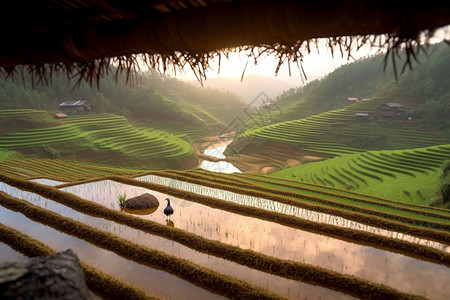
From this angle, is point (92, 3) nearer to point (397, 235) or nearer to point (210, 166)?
point (397, 235)

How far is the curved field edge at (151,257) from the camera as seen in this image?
269cm

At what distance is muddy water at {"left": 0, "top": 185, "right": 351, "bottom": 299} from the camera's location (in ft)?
9.06

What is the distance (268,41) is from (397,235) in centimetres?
430

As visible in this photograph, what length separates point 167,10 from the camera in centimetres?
161

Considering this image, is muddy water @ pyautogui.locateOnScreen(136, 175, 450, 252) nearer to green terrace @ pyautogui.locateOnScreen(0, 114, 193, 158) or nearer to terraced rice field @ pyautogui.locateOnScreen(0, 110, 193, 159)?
terraced rice field @ pyautogui.locateOnScreen(0, 110, 193, 159)

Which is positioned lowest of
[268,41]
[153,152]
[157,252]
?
[153,152]

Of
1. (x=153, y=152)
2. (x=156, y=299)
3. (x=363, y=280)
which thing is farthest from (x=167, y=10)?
(x=153, y=152)

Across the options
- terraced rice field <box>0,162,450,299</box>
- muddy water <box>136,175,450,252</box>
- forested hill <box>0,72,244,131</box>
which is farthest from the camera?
forested hill <box>0,72,244,131</box>

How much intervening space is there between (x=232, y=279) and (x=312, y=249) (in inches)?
56.6

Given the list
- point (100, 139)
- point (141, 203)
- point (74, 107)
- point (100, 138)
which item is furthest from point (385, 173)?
point (74, 107)

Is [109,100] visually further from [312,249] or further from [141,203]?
[312,249]

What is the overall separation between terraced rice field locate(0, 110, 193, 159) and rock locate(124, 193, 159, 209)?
19.4m

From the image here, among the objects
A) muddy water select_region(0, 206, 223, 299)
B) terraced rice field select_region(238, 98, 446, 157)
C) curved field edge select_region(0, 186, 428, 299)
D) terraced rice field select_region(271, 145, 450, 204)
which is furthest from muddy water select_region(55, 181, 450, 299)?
terraced rice field select_region(238, 98, 446, 157)

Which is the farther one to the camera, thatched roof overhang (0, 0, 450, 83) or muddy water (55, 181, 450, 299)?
muddy water (55, 181, 450, 299)
